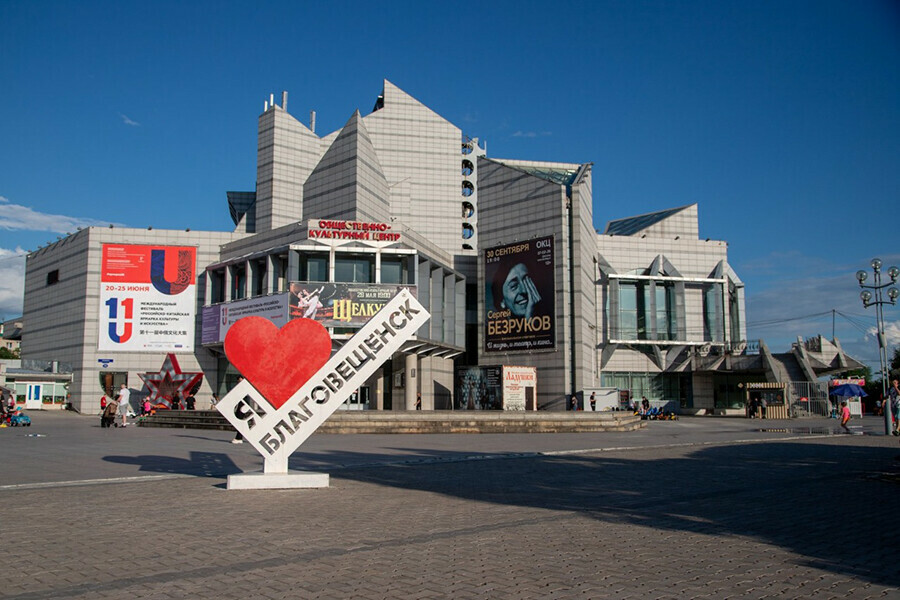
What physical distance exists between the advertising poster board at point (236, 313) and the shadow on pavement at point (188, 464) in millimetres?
21257

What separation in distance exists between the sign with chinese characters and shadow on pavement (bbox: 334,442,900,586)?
1.62m

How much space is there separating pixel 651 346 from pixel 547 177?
47.4 feet

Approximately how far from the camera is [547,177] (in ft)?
151

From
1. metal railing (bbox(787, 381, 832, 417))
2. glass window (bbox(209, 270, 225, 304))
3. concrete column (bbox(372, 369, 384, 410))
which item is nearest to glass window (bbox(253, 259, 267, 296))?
glass window (bbox(209, 270, 225, 304))

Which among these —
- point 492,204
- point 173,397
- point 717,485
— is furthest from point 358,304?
point 717,485

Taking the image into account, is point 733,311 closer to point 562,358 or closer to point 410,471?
point 562,358

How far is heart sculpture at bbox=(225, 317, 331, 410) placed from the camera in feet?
35.1

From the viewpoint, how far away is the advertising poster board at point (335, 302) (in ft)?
121

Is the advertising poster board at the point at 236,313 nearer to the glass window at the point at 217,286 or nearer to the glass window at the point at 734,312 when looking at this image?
the glass window at the point at 217,286

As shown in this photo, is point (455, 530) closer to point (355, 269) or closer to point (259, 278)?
point (355, 269)

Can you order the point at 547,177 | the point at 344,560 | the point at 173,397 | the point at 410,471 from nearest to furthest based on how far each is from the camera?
1. the point at 344,560
2. the point at 410,471
3. the point at 173,397
4. the point at 547,177

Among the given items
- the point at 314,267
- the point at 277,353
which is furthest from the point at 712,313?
the point at 277,353

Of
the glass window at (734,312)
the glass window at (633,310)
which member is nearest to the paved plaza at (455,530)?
the glass window at (633,310)

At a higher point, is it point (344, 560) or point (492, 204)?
point (492, 204)
